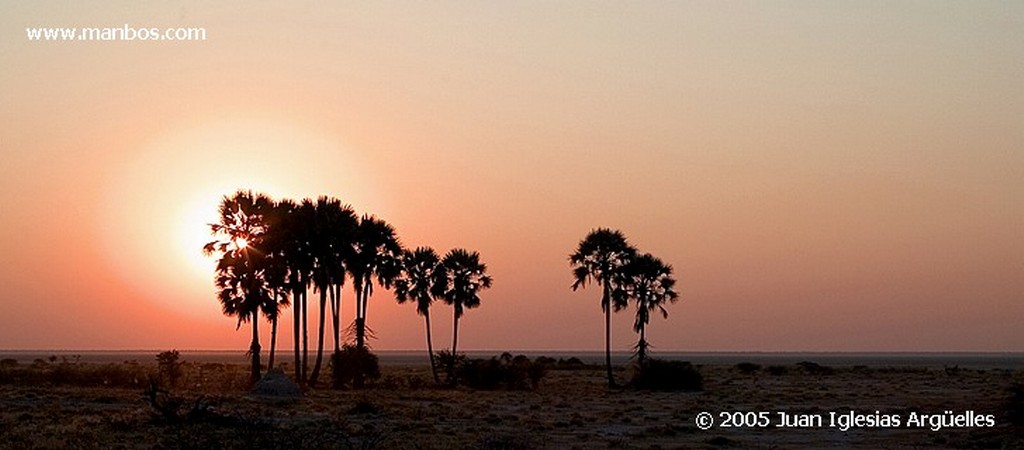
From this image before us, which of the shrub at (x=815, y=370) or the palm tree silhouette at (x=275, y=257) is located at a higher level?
the palm tree silhouette at (x=275, y=257)

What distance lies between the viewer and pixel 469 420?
4291cm

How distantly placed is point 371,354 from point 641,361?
1834 centimetres

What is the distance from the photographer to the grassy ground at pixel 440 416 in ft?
104

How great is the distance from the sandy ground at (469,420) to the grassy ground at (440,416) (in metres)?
0.06

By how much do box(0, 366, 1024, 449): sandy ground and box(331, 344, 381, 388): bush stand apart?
232 centimetres

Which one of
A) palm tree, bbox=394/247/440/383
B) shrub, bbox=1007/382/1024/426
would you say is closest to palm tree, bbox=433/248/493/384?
palm tree, bbox=394/247/440/383

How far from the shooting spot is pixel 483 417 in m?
44.7

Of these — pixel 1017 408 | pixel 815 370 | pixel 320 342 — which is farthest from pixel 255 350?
pixel 815 370

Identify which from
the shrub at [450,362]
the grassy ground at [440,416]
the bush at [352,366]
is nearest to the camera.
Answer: the grassy ground at [440,416]

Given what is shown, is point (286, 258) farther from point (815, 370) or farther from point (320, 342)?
point (815, 370)

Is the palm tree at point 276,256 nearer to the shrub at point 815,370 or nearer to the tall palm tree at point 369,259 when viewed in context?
the tall palm tree at point 369,259

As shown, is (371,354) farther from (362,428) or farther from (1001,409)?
(1001,409)

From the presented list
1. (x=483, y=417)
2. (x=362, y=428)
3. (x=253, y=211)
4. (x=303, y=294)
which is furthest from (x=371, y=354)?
(x=362, y=428)

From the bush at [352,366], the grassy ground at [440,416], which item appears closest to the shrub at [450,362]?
the grassy ground at [440,416]
